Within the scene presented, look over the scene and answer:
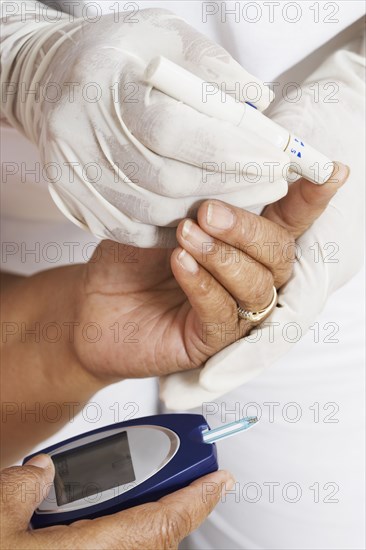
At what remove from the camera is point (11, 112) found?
0.81m

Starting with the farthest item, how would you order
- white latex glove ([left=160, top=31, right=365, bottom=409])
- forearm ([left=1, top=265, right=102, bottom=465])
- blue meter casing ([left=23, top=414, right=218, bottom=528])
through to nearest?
forearm ([left=1, top=265, right=102, bottom=465]) → white latex glove ([left=160, top=31, right=365, bottom=409]) → blue meter casing ([left=23, top=414, right=218, bottom=528])

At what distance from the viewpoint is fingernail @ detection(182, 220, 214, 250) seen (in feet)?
2.03

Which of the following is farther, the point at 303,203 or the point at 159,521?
the point at 303,203

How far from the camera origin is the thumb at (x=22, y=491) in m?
0.55

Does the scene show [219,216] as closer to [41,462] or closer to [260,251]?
[260,251]

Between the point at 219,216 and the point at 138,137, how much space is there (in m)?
0.11

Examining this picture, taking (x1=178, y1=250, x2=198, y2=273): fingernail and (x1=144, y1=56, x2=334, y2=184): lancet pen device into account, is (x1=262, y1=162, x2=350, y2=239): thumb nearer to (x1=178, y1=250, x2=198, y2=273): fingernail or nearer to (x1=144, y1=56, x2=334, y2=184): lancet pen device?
(x1=144, y1=56, x2=334, y2=184): lancet pen device

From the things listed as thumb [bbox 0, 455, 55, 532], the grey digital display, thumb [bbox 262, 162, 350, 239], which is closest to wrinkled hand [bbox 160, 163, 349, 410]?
thumb [bbox 262, 162, 350, 239]

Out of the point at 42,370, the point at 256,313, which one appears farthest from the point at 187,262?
the point at 42,370

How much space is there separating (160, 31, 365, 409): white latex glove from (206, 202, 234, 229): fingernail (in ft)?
0.52

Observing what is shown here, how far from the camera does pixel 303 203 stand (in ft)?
2.28

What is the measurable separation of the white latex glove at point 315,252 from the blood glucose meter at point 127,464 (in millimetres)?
85

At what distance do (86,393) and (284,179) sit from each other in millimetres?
495

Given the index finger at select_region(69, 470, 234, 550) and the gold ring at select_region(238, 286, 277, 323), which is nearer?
the index finger at select_region(69, 470, 234, 550)
